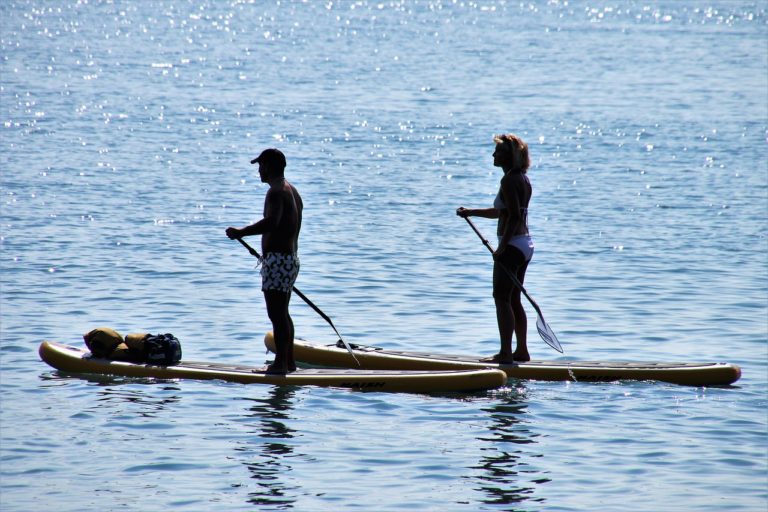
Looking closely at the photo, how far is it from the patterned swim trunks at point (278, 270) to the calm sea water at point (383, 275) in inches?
41.7

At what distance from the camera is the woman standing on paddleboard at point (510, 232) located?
12695 millimetres

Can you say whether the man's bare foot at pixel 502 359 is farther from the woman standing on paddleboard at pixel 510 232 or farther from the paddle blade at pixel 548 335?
the paddle blade at pixel 548 335

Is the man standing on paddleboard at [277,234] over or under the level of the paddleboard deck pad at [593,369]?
over

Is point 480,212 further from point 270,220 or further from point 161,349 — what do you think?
point 161,349

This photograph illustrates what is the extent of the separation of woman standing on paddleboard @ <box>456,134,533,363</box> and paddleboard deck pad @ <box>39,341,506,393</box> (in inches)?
23.9

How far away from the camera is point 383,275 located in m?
19.6

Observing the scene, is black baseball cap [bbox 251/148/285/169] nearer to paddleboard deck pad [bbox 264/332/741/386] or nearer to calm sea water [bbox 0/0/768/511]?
calm sea water [bbox 0/0/768/511]

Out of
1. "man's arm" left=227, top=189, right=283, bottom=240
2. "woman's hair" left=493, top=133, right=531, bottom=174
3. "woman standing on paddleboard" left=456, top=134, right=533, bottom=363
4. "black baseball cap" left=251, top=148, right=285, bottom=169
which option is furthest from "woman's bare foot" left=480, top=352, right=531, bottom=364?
"black baseball cap" left=251, top=148, right=285, bottom=169

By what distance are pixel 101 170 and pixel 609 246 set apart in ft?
41.7

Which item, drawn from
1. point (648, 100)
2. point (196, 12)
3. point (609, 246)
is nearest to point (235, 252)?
point (609, 246)

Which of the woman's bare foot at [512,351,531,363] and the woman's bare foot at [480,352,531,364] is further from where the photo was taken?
the woman's bare foot at [512,351,531,363]

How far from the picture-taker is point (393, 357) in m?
13.6

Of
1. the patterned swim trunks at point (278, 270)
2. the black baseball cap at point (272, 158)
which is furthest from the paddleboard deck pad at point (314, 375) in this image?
the black baseball cap at point (272, 158)

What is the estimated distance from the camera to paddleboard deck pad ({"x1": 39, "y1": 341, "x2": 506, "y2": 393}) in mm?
12664
